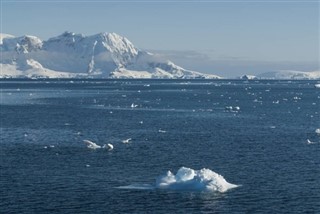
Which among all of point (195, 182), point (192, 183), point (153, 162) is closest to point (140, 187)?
point (192, 183)

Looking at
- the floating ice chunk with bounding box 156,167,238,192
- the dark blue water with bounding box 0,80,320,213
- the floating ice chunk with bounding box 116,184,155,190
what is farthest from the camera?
the floating ice chunk with bounding box 116,184,155,190

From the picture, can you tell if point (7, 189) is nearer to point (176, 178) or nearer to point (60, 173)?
point (60, 173)

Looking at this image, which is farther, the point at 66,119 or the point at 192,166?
the point at 66,119

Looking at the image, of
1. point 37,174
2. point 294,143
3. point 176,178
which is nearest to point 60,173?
point 37,174

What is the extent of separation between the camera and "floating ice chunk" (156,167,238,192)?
52.6 metres

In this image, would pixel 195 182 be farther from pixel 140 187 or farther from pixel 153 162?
pixel 153 162

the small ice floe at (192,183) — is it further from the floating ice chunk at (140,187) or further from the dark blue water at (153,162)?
the dark blue water at (153,162)

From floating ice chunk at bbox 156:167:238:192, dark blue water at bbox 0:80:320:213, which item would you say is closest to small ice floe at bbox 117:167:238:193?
floating ice chunk at bbox 156:167:238:192

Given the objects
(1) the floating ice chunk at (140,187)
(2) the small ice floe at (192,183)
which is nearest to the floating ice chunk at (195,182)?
(2) the small ice floe at (192,183)

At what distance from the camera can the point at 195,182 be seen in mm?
53219

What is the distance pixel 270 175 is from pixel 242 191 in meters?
7.73

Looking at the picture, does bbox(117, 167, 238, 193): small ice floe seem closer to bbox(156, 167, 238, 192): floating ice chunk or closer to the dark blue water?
bbox(156, 167, 238, 192): floating ice chunk

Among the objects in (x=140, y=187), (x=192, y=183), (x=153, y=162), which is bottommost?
(x=140, y=187)

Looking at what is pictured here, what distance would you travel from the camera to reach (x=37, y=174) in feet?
196
